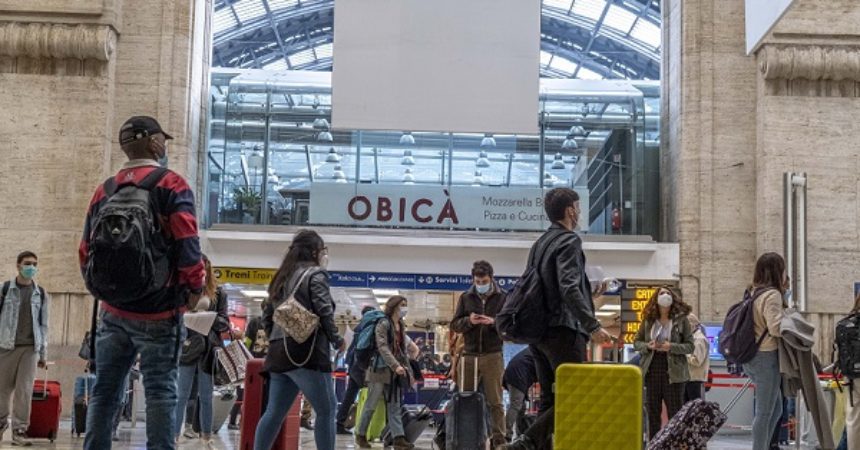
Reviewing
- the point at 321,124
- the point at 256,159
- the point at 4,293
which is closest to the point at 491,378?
the point at 4,293

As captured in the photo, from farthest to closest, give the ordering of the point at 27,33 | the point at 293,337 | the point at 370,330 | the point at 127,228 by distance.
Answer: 1. the point at 27,33
2. the point at 370,330
3. the point at 293,337
4. the point at 127,228

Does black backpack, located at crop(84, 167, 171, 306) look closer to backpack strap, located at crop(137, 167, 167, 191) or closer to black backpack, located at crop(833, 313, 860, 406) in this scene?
backpack strap, located at crop(137, 167, 167, 191)

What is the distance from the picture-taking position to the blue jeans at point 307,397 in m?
7.19

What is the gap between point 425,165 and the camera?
73.5 feet

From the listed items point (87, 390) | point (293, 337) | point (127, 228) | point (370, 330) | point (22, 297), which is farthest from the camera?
point (87, 390)

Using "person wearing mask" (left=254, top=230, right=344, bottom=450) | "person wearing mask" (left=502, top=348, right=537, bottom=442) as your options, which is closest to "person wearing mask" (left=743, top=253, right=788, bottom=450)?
"person wearing mask" (left=254, top=230, right=344, bottom=450)

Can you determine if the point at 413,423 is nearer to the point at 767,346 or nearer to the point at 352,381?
the point at 352,381

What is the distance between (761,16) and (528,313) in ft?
13.8

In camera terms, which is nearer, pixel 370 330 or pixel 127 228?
pixel 127 228

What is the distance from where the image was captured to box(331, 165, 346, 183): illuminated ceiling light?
2220 centimetres

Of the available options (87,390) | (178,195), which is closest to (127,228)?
(178,195)

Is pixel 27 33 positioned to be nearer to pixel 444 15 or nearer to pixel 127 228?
pixel 444 15

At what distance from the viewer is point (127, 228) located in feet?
17.8

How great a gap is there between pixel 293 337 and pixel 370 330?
18.2 feet
